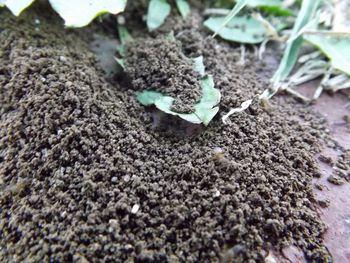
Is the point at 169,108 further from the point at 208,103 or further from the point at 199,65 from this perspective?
the point at 199,65

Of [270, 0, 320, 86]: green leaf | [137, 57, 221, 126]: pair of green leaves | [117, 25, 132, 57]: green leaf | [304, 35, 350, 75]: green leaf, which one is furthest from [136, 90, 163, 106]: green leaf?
[304, 35, 350, 75]: green leaf

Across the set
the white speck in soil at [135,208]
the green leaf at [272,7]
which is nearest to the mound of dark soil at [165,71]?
the white speck in soil at [135,208]

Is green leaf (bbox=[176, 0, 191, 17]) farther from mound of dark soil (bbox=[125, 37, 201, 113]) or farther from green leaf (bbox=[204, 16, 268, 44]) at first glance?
mound of dark soil (bbox=[125, 37, 201, 113])

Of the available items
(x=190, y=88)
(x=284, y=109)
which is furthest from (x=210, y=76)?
(x=284, y=109)

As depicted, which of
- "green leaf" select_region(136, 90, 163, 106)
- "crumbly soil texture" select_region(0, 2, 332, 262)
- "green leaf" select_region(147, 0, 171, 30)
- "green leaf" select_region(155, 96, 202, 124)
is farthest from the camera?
"green leaf" select_region(147, 0, 171, 30)

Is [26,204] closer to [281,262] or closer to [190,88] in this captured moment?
[190,88]
